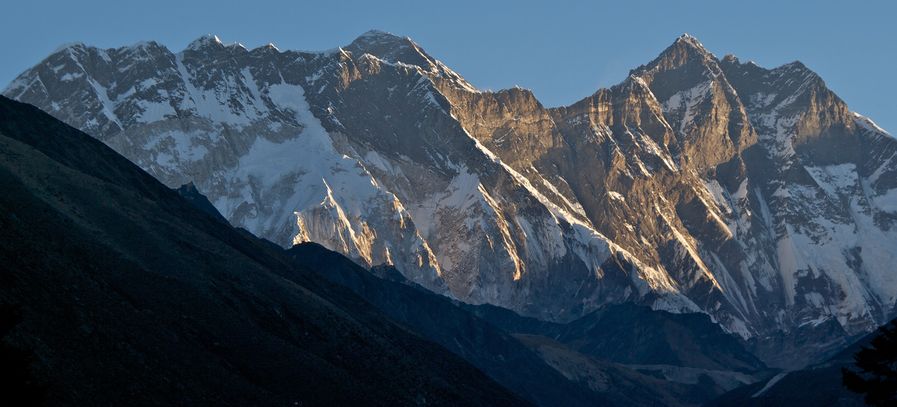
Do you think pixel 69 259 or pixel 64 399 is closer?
pixel 64 399

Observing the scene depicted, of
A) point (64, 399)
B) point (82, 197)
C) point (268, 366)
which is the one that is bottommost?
point (64, 399)

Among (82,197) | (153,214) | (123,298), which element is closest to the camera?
(123,298)

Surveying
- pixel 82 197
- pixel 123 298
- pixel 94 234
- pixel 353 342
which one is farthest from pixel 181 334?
pixel 353 342

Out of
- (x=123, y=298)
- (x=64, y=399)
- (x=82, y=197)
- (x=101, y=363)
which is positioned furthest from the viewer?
(x=82, y=197)

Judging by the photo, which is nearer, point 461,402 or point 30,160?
point 30,160

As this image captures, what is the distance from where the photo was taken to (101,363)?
11575 centimetres

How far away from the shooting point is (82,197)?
158 meters

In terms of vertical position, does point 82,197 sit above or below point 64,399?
above

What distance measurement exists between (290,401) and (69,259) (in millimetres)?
21379

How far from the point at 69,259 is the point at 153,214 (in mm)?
35791

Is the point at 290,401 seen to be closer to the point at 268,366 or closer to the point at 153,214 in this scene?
the point at 268,366

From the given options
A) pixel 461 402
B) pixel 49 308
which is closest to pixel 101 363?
pixel 49 308

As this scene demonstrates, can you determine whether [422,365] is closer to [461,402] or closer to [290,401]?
[461,402]

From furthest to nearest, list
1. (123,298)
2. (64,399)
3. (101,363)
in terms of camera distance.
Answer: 1. (123,298)
2. (101,363)
3. (64,399)
